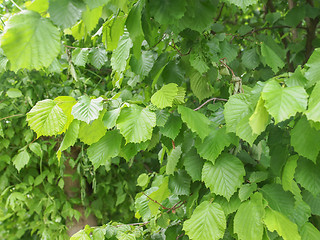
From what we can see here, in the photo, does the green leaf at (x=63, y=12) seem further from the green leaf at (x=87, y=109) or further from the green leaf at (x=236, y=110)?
the green leaf at (x=236, y=110)

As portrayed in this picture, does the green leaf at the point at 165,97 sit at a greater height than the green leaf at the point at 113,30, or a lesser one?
lesser

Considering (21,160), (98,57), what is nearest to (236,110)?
(98,57)

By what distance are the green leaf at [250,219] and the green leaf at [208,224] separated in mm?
42

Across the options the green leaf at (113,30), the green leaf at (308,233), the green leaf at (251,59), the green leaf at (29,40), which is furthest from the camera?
the green leaf at (251,59)

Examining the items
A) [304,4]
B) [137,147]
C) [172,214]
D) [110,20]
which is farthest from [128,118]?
[304,4]

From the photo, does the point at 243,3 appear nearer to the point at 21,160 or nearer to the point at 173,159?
the point at 173,159

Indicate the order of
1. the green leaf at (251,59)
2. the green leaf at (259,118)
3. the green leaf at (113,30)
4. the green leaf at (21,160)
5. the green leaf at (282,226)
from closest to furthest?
the green leaf at (259,118) → the green leaf at (282,226) → the green leaf at (113,30) → the green leaf at (251,59) → the green leaf at (21,160)

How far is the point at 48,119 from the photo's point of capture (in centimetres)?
79

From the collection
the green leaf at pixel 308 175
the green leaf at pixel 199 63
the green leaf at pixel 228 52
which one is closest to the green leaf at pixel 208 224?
the green leaf at pixel 308 175

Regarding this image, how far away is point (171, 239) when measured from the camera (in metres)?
1.19

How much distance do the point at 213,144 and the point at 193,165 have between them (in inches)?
4.8

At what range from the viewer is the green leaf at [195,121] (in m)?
0.81

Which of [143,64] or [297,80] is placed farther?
[143,64]

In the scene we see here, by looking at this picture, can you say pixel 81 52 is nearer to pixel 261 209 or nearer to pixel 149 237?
pixel 149 237
